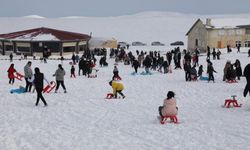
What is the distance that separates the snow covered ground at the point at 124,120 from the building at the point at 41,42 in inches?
1318

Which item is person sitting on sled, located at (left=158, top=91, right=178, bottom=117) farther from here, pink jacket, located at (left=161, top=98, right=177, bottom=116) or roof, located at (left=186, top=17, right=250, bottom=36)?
roof, located at (left=186, top=17, right=250, bottom=36)

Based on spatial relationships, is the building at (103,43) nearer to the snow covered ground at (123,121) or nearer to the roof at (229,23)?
the roof at (229,23)

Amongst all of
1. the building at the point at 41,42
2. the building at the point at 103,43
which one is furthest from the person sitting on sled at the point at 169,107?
the building at the point at 103,43

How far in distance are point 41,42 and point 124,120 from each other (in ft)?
145

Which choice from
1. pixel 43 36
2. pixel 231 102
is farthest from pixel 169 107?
pixel 43 36

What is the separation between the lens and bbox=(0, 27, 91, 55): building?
57244mm

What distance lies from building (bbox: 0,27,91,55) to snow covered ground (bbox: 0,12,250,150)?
110ft

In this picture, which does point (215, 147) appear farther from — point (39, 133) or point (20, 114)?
point (20, 114)

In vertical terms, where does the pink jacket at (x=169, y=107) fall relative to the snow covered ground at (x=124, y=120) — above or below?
above

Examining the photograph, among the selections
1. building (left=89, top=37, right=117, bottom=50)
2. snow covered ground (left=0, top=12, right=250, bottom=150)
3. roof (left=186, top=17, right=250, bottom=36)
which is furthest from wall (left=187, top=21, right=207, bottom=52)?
snow covered ground (left=0, top=12, right=250, bottom=150)

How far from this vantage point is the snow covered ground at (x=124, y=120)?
1134cm

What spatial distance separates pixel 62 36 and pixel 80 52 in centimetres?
343

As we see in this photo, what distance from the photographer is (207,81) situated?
25750mm

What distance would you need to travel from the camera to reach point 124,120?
14422 mm
